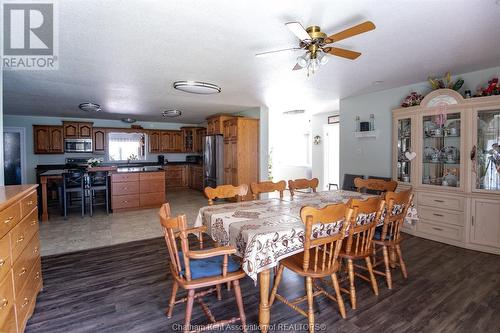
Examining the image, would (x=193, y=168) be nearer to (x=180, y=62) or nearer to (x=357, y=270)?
(x=180, y=62)

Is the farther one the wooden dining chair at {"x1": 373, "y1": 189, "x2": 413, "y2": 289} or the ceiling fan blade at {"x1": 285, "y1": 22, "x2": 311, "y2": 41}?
the wooden dining chair at {"x1": 373, "y1": 189, "x2": 413, "y2": 289}

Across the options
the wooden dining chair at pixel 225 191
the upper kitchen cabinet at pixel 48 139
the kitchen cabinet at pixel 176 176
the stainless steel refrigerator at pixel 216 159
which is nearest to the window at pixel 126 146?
the kitchen cabinet at pixel 176 176

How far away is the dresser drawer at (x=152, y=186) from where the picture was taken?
19.0 ft

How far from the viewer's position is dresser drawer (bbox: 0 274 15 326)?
4.74 ft

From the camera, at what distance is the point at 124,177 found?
18.3 ft

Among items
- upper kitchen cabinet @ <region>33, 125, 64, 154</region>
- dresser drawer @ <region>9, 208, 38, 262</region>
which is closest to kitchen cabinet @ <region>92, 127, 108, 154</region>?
upper kitchen cabinet @ <region>33, 125, 64, 154</region>

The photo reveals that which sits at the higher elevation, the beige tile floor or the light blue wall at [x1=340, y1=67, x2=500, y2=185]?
the light blue wall at [x1=340, y1=67, x2=500, y2=185]

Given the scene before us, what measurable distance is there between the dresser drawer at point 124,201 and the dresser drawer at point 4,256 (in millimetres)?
4178

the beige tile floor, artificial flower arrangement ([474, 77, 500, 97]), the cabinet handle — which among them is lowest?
the beige tile floor

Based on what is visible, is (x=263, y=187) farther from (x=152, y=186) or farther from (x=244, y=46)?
(x=152, y=186)

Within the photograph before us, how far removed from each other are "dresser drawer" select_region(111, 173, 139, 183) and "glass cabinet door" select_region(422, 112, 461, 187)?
Answer: 5434 mm

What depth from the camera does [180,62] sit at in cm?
307

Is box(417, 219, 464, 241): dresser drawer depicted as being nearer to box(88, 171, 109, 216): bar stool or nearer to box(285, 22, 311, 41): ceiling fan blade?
box(285, 22, 311, 41): ceiling fan blade

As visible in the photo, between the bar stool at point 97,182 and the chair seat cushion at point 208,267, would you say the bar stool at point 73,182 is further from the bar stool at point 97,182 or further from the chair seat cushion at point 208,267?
the chair seat cushion at point 208,267
